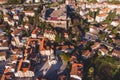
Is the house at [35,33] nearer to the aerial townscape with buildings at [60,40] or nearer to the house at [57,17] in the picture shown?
the aerial townscape with buildings at [60,40]

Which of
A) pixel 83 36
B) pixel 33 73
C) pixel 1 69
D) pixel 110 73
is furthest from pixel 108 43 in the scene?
pixel 1 69

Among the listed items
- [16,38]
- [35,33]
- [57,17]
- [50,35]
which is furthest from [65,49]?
[57,17]

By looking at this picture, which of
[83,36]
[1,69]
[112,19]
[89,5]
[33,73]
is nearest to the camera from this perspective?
[33,73]

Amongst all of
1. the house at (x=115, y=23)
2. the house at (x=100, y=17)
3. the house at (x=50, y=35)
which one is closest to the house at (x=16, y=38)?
the house at (x=50, y=35)

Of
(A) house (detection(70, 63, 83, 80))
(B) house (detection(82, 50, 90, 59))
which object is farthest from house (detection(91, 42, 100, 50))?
(A) house (detection(70, 63, 83, 80))

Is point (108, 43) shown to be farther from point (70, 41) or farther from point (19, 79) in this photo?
point (19, 79)

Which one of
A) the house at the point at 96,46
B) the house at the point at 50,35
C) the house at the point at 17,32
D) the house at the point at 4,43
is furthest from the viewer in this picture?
the house at the point at 17,32

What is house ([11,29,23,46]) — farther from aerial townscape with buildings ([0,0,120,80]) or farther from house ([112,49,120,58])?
house ([112,49,120,58])

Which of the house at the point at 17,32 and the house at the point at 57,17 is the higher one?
the house at the point at 57,17
